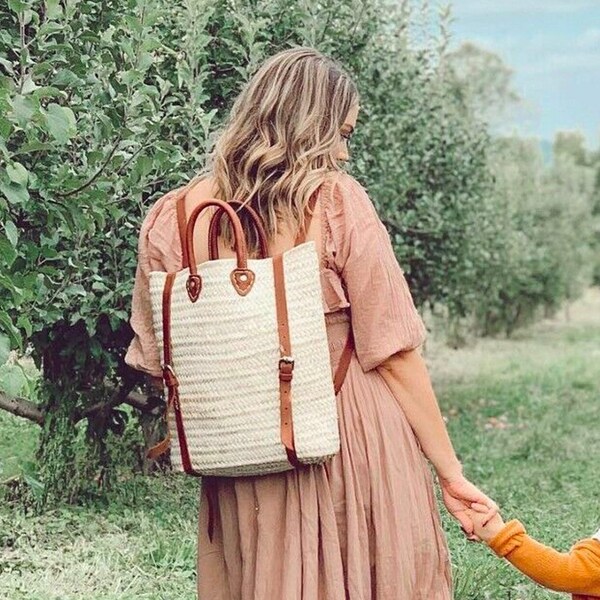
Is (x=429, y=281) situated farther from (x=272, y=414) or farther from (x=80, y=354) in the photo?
(x=272, y=414)

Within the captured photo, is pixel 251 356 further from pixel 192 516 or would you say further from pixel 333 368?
pixel 192 516

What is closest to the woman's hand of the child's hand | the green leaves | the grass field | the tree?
the child's hand

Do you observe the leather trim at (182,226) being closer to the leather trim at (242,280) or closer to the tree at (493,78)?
the leather trim at (242,280)

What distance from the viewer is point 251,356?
2824 millimetres

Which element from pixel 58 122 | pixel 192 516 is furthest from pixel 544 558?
pixel 192 516

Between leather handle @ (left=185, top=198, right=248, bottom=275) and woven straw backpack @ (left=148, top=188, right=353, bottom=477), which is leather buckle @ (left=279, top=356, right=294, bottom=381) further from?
leather handle @ (left=185, top=198, right=248, bottom=275)

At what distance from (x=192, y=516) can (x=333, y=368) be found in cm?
298

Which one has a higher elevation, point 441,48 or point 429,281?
point 441,48

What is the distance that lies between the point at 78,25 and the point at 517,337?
1790cm

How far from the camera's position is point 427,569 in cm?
311

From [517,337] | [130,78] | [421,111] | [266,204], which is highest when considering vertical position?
[421,111]

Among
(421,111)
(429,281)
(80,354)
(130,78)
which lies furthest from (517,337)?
(130,78)

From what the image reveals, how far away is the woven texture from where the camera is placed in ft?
9.26

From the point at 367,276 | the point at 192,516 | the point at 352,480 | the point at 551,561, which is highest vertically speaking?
the point at 367,276
